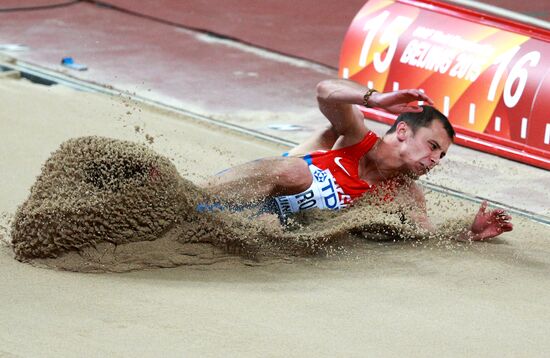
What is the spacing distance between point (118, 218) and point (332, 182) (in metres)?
0.98

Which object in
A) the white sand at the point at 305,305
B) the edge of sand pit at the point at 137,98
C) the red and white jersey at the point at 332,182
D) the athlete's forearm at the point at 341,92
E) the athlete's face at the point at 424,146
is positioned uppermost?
the athlete's forearm at the point at 341,92

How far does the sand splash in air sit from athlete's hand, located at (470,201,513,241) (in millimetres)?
1002

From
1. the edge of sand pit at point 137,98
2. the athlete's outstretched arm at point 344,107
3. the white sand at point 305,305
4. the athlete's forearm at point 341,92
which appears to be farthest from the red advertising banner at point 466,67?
the athlete's forearm at point 341,92

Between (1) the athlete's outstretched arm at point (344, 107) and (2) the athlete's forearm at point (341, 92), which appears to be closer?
(1) the athlete's outstretched arm at point (344, 107)

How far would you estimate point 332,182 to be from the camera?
4715 millimetres

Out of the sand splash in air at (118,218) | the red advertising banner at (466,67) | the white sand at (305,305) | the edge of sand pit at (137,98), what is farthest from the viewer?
the red advertising banner at (466,67)

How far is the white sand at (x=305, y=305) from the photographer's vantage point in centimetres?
363

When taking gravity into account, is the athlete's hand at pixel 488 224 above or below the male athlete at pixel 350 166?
below

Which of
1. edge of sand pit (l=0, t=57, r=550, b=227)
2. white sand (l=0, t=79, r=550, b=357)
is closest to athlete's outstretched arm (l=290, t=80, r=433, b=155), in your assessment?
white sand (l=0, t=79, r=550, b=357)

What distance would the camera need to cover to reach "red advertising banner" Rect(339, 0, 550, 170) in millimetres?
6289

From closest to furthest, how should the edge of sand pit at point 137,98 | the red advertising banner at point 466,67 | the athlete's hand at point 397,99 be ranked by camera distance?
the athlete's hand at point 397,99
the edge of sand pit at point 137,98
the red advertising banner at point 466,67

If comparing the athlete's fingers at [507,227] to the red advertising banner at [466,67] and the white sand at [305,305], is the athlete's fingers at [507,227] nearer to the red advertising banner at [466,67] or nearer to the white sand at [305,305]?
the white sand at [305,305]

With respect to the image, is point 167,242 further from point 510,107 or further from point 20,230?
point 510,107

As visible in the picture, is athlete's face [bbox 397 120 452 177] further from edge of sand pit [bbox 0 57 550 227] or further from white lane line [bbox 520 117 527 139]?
white lane line [bbox 520 117 527 139]
